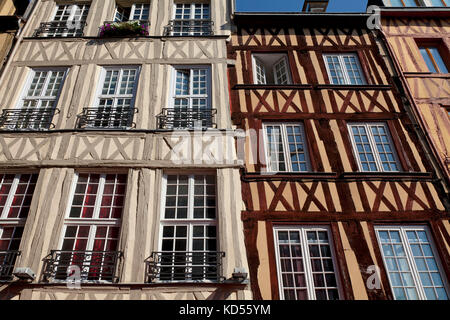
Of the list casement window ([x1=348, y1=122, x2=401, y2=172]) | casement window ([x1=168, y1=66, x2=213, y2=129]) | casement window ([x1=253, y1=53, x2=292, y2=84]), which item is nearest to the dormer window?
casement window ([x1=168, y1=66, x2=213, y2=129])

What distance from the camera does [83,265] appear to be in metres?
5.51

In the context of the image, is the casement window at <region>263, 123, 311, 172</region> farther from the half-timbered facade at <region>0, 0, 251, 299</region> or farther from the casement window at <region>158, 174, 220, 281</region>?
the casement window at <region>158, 174, 220, 281</region>

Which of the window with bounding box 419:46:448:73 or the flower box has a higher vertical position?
the flower box

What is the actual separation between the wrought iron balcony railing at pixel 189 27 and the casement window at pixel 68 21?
2410 millimetres

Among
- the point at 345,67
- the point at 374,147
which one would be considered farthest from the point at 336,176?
the point at 345,67

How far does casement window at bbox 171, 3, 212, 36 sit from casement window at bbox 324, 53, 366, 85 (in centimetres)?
330

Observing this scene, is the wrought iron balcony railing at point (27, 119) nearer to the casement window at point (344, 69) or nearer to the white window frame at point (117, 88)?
the white window frame at point (117, 88)

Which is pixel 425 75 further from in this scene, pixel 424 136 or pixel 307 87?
pixel 307 87

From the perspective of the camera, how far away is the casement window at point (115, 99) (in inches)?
288

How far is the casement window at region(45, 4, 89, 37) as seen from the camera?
9.23 metres

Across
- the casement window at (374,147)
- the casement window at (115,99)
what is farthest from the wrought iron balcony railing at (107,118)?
the casement window at (374,147)

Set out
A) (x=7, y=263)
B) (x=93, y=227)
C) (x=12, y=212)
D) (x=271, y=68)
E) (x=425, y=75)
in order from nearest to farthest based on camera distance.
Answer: (x=7, y=263) → (x=93, y=227) → (x=12, y=212) → (x=425, y=75) → (x=271, y=68)

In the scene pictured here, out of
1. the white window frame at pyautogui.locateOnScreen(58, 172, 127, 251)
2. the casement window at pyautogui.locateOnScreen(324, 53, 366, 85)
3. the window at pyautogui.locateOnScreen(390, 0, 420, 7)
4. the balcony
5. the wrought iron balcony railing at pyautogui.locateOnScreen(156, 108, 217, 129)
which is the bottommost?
the white window frame at pyautogui.locateOnScreen(58, 172, 127, 251)

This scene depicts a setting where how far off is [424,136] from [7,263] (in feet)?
27.4
